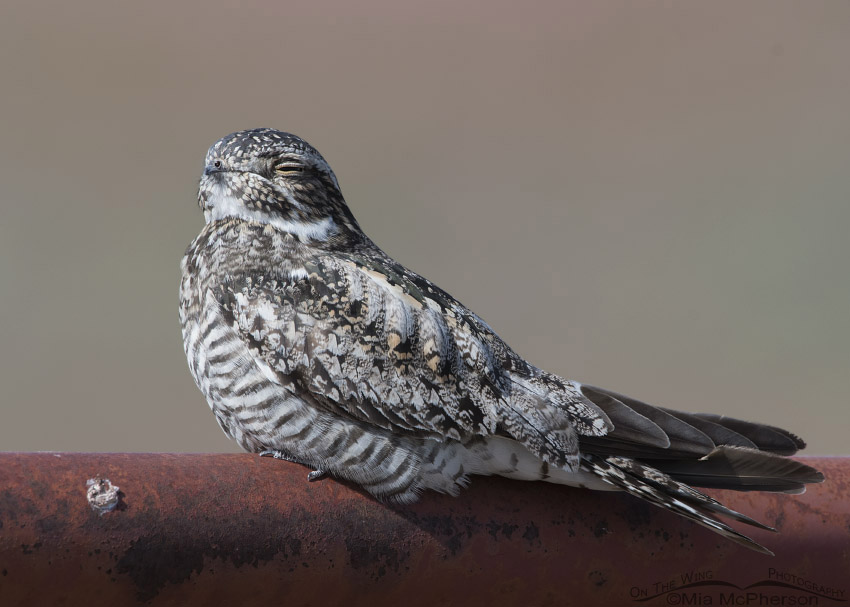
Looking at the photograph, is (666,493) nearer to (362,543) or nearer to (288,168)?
(362,543)

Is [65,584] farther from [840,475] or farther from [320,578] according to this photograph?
[840,475]

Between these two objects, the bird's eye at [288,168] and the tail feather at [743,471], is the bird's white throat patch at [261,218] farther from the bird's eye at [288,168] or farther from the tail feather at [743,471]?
the tail feather at [743,471]

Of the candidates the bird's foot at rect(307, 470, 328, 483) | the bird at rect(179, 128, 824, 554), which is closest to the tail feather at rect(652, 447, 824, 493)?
the bird at rect(179, 128, 824, 554)

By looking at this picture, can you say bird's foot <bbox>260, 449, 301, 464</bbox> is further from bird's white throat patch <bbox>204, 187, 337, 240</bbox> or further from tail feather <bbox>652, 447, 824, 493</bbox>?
tail feather <bbox>652, 447, 824, 493</bbox>

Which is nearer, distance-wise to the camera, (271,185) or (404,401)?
(404,401)

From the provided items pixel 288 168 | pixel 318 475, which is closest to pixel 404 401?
pixel 318 475

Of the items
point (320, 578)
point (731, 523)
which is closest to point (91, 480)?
point (320, 578)

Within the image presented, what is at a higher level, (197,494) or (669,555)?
(669,555)
